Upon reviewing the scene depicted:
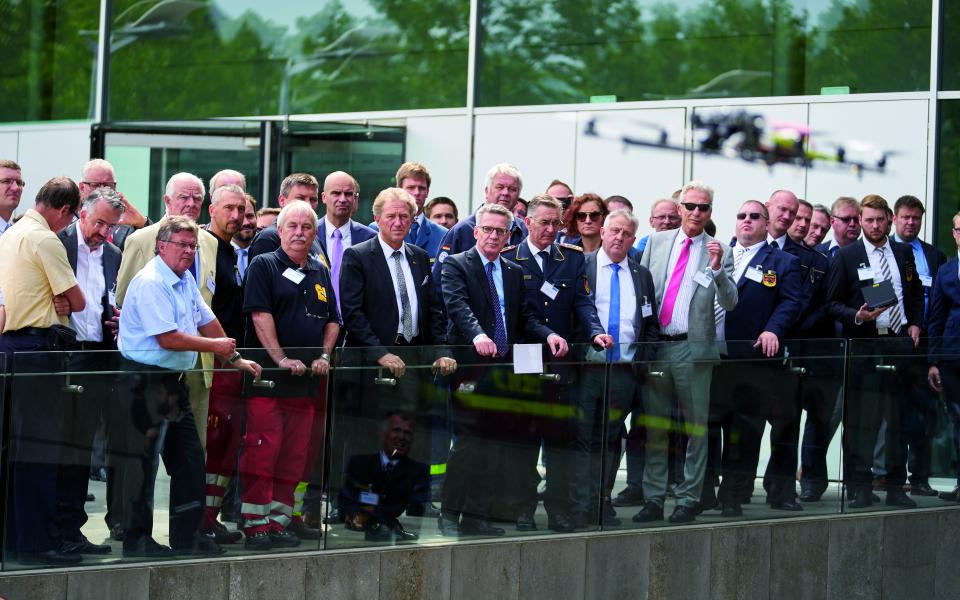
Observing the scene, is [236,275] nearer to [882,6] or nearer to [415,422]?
[415,422]

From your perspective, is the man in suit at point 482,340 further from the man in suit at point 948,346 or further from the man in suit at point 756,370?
the man in suit at point 948,346

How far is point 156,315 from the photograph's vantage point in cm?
688

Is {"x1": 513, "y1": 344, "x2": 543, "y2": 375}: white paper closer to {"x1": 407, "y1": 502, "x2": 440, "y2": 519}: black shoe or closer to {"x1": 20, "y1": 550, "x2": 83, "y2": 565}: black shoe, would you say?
{"x1": 407, "y1": 502, "x2": 440, "y2": 519}: black shoe

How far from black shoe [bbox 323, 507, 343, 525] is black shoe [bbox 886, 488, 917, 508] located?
4011mm

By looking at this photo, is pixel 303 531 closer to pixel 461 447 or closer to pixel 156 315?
pixel 461 447

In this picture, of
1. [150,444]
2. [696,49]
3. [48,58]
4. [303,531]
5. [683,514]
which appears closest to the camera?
[150,444]

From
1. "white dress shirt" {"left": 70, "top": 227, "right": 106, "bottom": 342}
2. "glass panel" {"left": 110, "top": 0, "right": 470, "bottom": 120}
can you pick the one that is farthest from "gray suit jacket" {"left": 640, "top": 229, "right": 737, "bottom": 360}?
"glass panel" {"left": 110, "top": 0, "right": 470, "bottom": 120}

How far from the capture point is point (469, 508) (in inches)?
306

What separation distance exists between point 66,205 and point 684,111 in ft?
24.7

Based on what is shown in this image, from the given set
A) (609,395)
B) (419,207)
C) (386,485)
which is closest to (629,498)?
(609,395)

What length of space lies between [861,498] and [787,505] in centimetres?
67

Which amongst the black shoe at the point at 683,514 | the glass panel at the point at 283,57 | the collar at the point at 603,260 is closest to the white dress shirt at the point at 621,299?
the collar at the point at 603,260

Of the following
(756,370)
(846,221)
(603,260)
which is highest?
(846,221)

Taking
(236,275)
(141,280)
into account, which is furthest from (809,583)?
(141,280)
